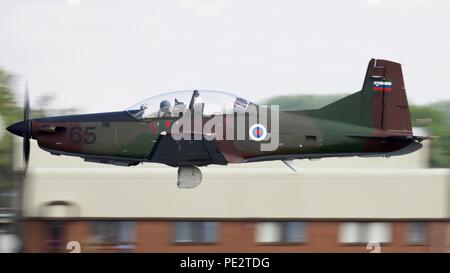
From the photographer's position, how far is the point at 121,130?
14617 millimetres

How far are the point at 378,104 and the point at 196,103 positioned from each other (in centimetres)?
328

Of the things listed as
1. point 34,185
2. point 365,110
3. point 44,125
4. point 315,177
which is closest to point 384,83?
point 365,110

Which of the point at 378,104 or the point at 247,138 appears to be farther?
the point at 378,104

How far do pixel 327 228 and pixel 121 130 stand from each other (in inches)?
500

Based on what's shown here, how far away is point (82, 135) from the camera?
48.5 ft

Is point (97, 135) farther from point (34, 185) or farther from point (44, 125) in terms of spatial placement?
point (34, 185)

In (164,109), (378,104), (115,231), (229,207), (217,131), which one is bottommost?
(115,231)

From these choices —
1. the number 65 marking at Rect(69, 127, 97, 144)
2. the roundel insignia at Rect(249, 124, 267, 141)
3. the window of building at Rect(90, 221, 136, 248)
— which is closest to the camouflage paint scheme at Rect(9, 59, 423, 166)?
the number 65 marking at Rect(69, 127, 97, 144)

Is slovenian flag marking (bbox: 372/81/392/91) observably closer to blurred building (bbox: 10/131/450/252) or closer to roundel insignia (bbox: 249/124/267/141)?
roundel insignia (bbox: 249/124/267/141)

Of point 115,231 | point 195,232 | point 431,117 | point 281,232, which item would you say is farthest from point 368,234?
point 431,117

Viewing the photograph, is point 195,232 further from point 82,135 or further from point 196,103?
point 196,103

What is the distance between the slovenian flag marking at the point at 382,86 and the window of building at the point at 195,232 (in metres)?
11.3
